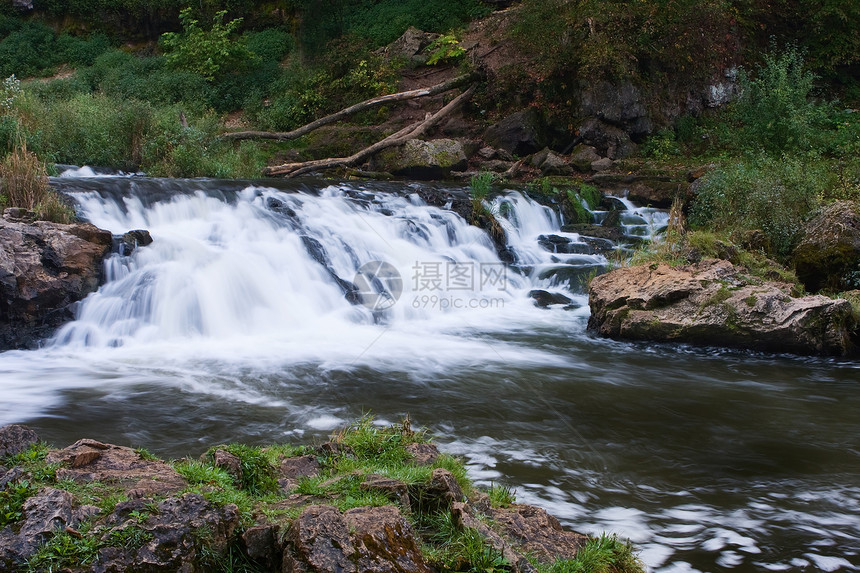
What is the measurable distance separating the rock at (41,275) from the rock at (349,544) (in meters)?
6.84

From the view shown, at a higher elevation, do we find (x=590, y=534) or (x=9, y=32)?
(x=9, y=32)

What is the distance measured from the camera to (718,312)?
8.66 metres

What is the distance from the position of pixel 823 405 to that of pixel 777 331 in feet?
5.94

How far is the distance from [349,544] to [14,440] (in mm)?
1851

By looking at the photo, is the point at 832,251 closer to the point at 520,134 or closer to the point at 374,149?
the point at 520,134

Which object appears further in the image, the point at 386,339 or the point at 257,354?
the point at 386,339

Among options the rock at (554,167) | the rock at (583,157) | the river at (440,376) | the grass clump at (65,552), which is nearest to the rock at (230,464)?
the grass clump at (65,552)

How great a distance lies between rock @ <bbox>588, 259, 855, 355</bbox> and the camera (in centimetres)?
838

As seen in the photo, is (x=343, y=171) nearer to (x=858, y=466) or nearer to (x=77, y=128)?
(x=77, y=128)

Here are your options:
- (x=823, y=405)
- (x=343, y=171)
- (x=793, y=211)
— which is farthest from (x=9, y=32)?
(x=823, y=405)

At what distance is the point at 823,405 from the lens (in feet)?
22.0

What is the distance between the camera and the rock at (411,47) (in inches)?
946
